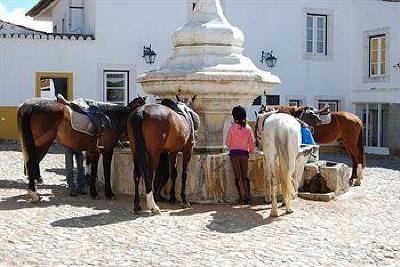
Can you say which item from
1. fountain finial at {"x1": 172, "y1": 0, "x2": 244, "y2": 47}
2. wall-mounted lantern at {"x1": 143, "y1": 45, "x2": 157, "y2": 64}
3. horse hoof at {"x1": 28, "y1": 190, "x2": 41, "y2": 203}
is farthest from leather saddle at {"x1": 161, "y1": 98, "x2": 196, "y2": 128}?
wall-mounted lantern at {"x1": 143, "y1": 45, "x2": 157, "y2": 64}

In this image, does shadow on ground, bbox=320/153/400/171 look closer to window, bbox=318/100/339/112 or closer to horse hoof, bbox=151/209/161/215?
window, bbox=318/100/339/112

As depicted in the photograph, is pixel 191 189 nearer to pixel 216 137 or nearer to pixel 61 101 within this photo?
pixel 216 137

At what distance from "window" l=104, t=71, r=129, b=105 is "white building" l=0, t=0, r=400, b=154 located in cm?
3

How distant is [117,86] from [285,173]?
44.4 feet

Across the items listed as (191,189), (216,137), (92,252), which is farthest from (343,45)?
(92,252)

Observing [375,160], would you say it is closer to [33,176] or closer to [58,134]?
[58,134]

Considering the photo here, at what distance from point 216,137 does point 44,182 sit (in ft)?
10.3

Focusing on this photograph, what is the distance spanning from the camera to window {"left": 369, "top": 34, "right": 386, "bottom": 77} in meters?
21.9

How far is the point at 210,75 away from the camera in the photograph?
9492mm

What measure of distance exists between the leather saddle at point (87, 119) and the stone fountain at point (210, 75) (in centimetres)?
113

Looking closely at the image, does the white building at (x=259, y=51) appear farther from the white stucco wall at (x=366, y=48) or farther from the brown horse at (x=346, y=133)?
the brown horse at (x=346, y=133)

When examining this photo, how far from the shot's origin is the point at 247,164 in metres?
9.04

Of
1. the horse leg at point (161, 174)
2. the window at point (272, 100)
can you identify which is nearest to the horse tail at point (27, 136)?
the horse leg at point (161, 174)

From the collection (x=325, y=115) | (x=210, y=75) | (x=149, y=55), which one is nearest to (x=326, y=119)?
(x=325, y=115)
